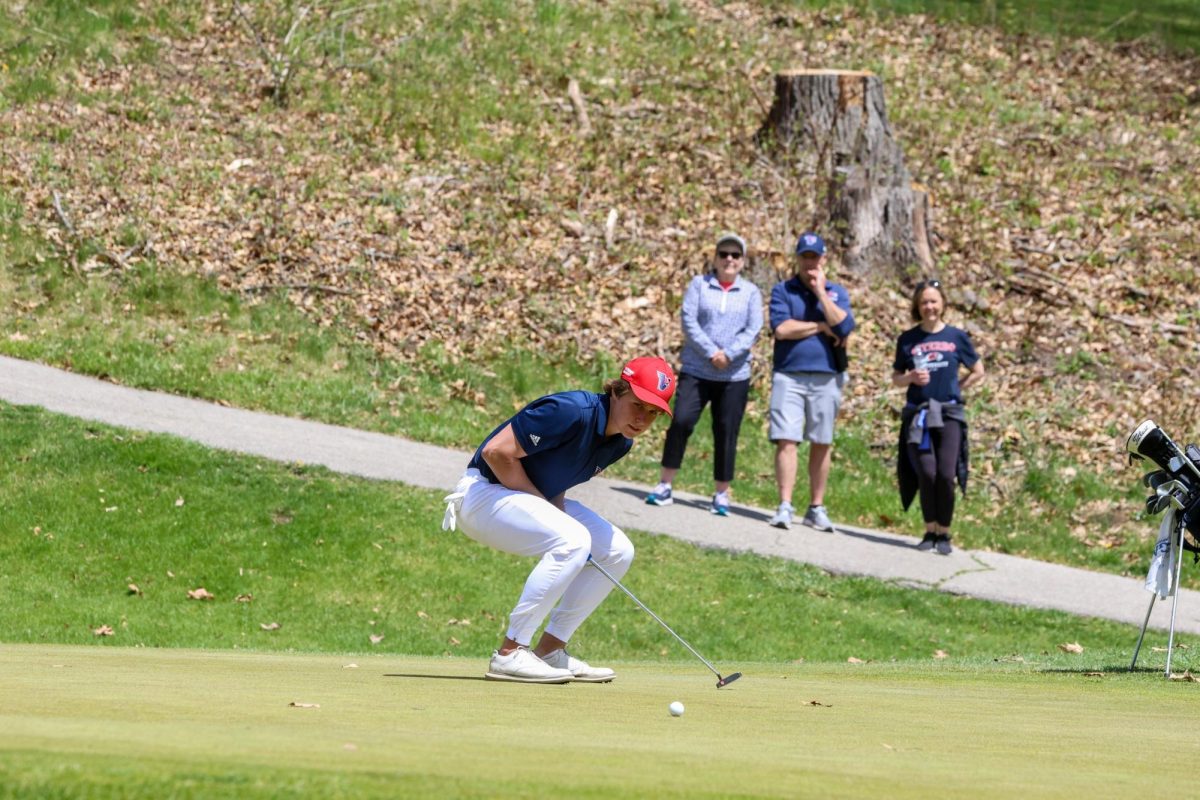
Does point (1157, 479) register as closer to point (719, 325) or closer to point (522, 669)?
point (522, 669)

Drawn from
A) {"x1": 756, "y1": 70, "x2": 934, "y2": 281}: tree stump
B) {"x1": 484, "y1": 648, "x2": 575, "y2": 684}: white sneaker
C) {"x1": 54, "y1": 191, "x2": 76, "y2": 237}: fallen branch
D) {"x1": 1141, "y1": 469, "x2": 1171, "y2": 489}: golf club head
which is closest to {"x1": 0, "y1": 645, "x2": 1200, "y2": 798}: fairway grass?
{"x1": 484, "y1": 648, "x2": 575, "y2": 684}: white sneaker

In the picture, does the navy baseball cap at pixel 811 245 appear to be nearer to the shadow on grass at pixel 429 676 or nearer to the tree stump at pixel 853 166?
the tree stump at pixel 853 166

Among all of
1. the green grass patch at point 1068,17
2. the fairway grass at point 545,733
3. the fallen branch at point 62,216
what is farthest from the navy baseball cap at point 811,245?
the green grass patch at point 1068,17

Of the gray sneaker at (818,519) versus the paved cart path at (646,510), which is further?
the gray sneaker at (818,519)

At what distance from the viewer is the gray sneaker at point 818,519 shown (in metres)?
14.1

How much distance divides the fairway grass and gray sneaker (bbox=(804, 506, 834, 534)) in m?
5.95

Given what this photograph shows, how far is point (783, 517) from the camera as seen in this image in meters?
13.9

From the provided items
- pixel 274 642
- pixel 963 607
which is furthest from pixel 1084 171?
pixel 274 642

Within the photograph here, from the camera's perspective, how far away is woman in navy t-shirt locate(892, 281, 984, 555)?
13430 mm

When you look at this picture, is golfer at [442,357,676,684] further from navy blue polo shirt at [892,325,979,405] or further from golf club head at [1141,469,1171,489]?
navy blue polo shirt at [892,325,979,405]

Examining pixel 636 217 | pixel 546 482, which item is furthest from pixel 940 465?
pixel 636 217

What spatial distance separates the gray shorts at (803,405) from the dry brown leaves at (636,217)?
3.03 metres

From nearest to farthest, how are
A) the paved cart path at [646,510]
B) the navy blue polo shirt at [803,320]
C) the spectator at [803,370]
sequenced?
1. the paved cart path at [646,510]
2. the spectator at [803,370]
3. the navy blue polo shirt at [803,320]

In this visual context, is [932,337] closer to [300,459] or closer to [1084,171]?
[300,459]
